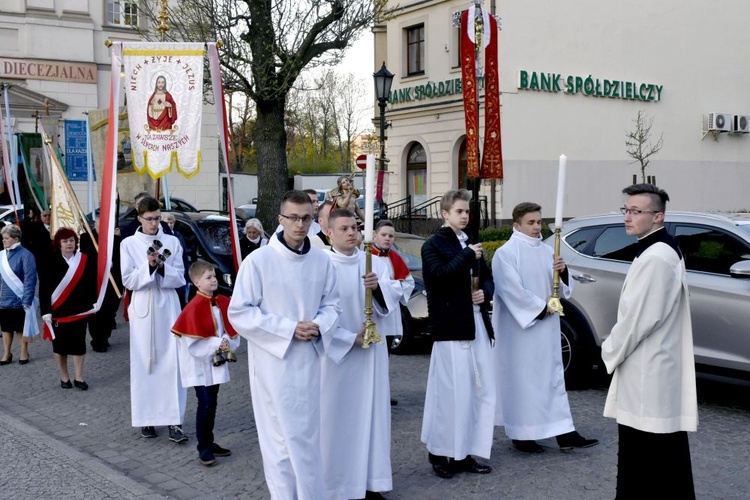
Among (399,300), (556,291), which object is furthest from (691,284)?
(399,300)

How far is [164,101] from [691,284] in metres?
5.25

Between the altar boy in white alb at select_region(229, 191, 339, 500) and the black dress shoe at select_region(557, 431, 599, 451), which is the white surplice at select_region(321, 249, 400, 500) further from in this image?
the black dress shoe at select_region(557, 431, 599, 451)

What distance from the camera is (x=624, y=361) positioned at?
14.8 feet

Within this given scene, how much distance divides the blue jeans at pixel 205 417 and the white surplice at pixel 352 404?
4.91 feet

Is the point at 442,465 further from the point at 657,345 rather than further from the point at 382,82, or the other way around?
the point at 382,82

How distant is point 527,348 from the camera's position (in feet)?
21.8

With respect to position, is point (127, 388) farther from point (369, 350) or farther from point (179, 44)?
point (369, 350)

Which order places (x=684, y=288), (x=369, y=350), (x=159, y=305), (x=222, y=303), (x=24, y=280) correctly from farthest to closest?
(x=24, y=280), (x=159, y=305), (x=222, y=303), (x=369, y=350), (x=684, y=288)

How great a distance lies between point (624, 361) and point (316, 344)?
1.76m

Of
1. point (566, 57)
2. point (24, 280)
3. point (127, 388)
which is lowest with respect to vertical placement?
point (127, 388)

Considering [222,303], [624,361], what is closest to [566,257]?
[222,303]

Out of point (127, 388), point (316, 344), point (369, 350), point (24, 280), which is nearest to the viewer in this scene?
point (316, 344)

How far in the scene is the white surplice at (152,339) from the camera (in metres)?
7.30

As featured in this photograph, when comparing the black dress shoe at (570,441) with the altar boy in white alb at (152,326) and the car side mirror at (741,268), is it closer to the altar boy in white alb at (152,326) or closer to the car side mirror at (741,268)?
the car side mirror at (741,268)
